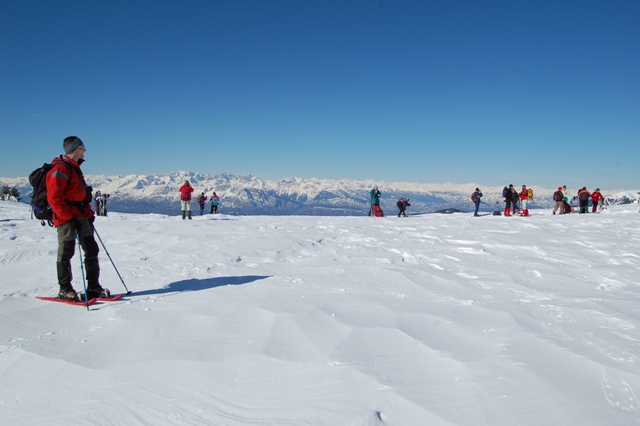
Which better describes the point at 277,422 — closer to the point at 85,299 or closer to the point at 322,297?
the point at 322,297

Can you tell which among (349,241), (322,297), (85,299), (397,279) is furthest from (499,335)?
(349,241)

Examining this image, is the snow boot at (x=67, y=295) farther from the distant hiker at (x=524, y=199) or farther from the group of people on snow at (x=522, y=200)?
the distant hiker at (x=524, y=199)

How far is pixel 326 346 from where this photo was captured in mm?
3213

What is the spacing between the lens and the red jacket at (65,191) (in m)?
4.39

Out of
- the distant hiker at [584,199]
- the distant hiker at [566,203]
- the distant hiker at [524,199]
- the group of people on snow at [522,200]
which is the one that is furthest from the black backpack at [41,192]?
the distant hiker at [584,199]

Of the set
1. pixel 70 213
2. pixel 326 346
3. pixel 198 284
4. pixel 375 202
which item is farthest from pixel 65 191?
pixel 375 202

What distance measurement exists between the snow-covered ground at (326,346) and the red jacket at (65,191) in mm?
1075

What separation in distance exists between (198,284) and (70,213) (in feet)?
6.34

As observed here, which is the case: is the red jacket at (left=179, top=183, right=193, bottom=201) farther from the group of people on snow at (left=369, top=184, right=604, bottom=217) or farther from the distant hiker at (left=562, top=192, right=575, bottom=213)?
the distant hiker at (left=562, top=192, right=575, bottom=213)

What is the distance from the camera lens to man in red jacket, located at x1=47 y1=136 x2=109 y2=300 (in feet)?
14.5

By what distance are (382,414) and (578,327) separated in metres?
2.68

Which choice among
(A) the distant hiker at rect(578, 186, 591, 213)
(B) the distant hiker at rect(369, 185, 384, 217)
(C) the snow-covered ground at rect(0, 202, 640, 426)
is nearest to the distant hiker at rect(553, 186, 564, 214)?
(A) the distant hiker at rect(578, 186, 591, 213)

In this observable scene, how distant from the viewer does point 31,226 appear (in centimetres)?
1108

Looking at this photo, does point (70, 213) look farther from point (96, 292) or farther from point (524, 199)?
point (524, 199)
